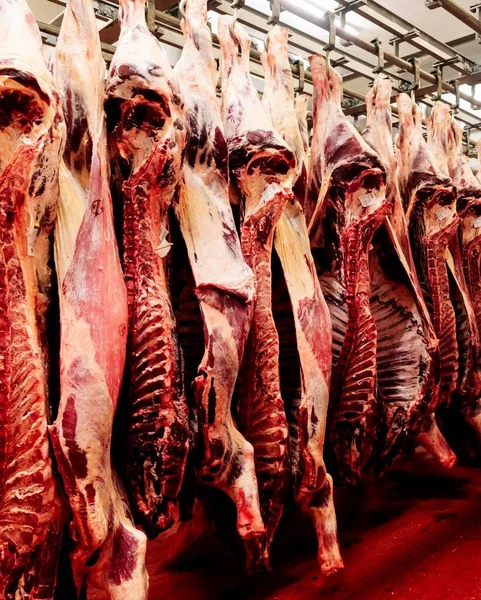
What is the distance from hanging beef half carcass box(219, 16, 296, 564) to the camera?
1.94 m

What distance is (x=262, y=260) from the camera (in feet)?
6.61

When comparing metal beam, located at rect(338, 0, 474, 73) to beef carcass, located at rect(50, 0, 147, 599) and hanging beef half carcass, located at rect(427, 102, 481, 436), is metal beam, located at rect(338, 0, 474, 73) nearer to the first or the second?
hanging beef half carcass, located at rect(427, 102, 481, 436)

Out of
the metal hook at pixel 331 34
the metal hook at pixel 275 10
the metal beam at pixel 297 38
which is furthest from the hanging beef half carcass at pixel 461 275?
the metal hook at pixel 275 10

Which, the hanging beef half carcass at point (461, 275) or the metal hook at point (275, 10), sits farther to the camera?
the hanging beef half carcass at point (461, 275)

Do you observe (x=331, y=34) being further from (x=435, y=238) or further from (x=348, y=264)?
(x=348, y=264)

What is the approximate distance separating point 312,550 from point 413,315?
1043 millimetres

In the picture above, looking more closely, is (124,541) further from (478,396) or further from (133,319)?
(478,396)

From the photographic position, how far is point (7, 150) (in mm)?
1466

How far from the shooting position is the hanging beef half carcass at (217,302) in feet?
5.73

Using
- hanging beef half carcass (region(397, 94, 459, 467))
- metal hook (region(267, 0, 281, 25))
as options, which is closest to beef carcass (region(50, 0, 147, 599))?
metal hook (region(267, 0, 281, 25))

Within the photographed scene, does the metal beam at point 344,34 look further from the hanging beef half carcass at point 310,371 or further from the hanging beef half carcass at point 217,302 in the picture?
the hanging beef half carcass at point 217,302

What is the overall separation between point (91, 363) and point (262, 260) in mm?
734

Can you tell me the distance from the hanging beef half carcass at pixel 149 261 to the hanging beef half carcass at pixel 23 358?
255 mm

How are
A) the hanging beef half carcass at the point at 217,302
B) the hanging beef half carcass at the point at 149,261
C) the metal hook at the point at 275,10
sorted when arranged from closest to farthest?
1. the hanging beef half carcass at the point at 149,261
2. the hanging beef half carcass at the point at 217,302
3. the metal hook at the point at 275,10
